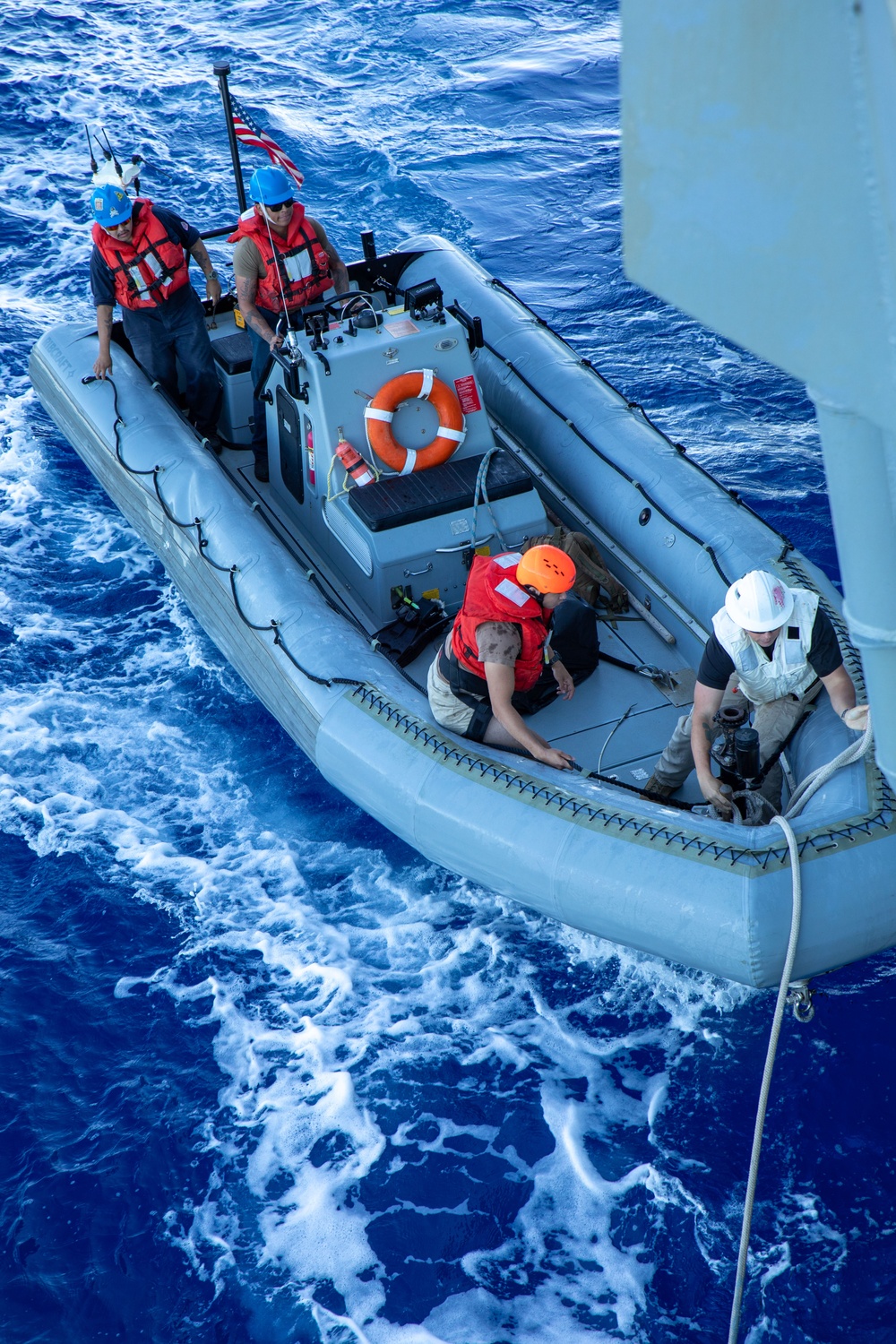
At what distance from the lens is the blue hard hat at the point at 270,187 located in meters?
4.76

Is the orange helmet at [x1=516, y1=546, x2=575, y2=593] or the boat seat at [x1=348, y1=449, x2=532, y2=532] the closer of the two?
the orange helmet at [x1=516, y1=546, x2=575, y2=593]

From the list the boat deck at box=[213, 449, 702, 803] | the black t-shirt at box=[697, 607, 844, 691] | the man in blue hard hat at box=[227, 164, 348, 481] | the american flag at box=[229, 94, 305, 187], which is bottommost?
the boat deck at box=[213, 449, 702, 803]

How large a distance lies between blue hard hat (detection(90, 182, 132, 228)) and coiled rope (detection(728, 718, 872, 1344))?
3.40 metres

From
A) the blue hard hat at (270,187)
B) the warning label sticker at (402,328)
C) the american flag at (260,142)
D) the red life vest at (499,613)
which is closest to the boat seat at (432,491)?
the warning label sticker at (402,328)

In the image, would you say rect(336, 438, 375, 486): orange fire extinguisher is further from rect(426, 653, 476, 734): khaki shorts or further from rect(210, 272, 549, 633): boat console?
rect(426, 653, 476, 734): khaki shorts

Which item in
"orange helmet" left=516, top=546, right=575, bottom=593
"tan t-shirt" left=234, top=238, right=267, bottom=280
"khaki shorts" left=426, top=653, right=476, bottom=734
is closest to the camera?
"orange helmet" left=516, top=546, right=575, bottom=593

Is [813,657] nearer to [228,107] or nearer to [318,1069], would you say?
[318,1069]

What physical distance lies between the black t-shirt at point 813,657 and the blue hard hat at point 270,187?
2606mm

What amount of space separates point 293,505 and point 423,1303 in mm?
3038

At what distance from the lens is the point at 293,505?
515 centimetres

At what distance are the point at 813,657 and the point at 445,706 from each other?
3.85 feet

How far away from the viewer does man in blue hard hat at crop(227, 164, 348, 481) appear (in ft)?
15.9

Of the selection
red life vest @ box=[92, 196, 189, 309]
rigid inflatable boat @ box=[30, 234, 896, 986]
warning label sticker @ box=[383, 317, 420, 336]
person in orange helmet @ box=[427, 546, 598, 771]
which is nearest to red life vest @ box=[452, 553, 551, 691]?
person in orange helmet @ box=[427, 546, 598, 771]

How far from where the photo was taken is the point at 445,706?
402 centimetres
